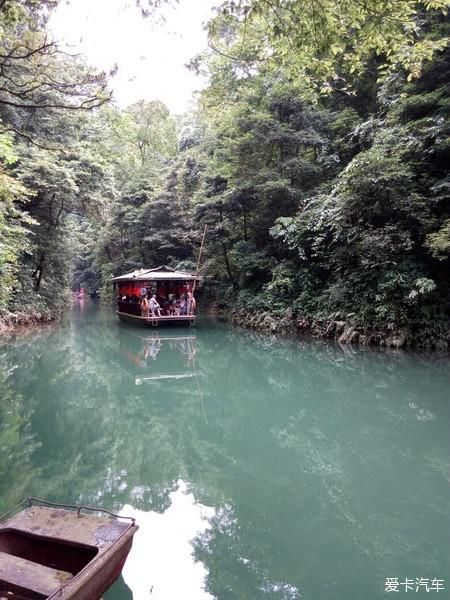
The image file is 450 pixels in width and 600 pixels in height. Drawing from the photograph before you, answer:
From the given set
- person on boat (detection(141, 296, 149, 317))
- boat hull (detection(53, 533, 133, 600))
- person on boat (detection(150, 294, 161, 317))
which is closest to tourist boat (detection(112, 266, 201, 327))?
person on boat (detection(141, 296, 149, 317))

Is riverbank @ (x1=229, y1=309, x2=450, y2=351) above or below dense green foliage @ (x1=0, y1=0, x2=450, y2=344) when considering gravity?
below

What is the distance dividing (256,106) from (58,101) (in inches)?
243

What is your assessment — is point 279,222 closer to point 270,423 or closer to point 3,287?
point 3,287

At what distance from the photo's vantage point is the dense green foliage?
335 centimetres

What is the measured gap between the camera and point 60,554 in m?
2.36

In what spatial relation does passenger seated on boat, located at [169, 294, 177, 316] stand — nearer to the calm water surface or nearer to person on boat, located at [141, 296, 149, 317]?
person on boat, located at [141, 296, 149, 317]

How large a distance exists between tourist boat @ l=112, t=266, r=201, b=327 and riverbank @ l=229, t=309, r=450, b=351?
118 inches

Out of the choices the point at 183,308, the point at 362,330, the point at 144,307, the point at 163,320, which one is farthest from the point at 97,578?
the point at 183,308

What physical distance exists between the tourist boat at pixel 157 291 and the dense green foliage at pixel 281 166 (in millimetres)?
2078

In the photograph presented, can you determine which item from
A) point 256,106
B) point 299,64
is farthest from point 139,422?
point 256,106

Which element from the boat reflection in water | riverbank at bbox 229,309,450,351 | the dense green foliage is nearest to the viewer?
the dense green foliage

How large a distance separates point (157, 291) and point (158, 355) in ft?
23.1

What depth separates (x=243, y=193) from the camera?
15234 millimetres

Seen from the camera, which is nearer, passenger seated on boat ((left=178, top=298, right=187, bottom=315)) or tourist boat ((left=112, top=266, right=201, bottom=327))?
tourist boat ((left=112, top=266, right=201, bottom=327))
